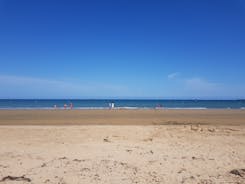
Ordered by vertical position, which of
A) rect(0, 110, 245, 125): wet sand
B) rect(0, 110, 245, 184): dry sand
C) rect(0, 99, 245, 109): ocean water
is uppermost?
rect(0, 99, 245, 109): ocean water

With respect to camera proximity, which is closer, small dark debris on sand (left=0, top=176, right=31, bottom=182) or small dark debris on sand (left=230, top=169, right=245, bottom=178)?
small dark debris on sand (left=0, top=176, right=31, bottom=182)

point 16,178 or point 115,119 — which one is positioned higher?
point 16,178

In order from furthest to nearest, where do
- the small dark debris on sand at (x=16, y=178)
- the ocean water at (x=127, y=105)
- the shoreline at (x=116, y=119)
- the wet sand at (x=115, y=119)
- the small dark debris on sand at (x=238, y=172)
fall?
the ocean water at (x=127, y=105)
the wet sand at (x=115, y=119)
the shoreline at (x=116, y=119)
the small dark debris on sand at (x=238, y=172)
the small dark debris on sand at (x=16, y=178)

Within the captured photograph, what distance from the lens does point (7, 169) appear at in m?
5.55

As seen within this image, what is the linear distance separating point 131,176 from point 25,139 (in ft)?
19.0

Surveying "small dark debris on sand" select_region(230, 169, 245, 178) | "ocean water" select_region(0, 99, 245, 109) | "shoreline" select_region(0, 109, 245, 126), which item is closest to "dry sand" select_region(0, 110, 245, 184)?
"small dark debris on sand" select_region(230, 169, 245, 178)

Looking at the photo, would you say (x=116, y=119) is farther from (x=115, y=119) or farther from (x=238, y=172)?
(x=238, y=172)

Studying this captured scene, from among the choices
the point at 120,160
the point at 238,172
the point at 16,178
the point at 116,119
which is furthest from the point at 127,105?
the point at 16,178

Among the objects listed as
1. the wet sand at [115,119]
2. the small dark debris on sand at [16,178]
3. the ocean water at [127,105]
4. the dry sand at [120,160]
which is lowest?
the wet sand at [115,119]

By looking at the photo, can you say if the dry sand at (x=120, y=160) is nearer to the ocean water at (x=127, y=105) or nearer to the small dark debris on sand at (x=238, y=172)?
the small dark debris on sand at (x=238, y=172)

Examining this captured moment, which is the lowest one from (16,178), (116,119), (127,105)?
(116,119)

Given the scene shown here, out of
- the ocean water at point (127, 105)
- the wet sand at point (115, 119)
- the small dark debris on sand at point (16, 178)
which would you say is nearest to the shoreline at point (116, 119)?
the wet sand at point (115, 119)

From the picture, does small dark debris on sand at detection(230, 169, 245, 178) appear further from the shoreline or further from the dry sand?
the shoreline

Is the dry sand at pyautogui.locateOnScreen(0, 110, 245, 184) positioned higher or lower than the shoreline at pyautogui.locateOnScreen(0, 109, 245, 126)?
higher
